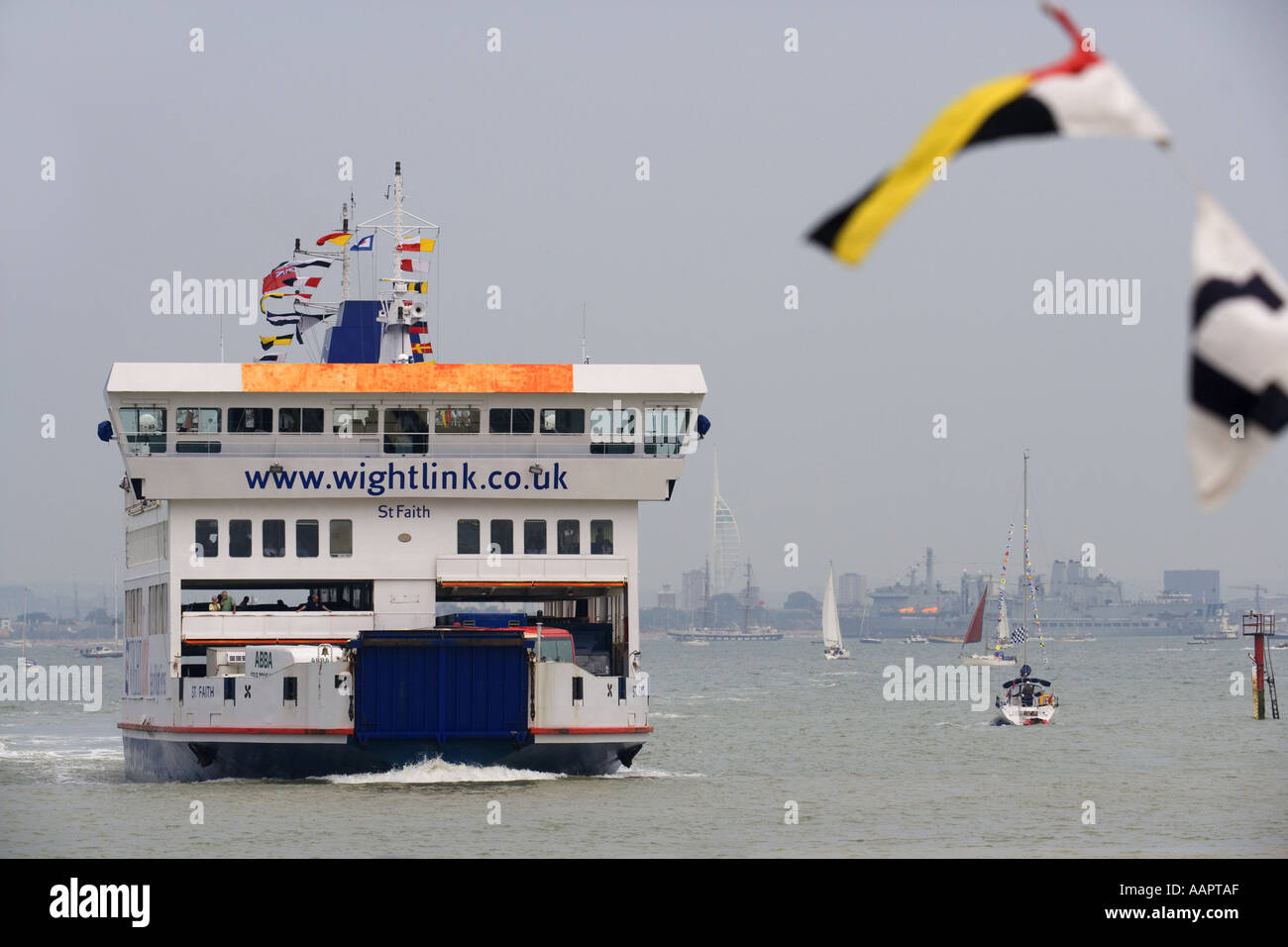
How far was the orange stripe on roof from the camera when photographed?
3447cm

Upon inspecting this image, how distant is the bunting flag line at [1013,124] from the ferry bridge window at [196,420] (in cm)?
2707

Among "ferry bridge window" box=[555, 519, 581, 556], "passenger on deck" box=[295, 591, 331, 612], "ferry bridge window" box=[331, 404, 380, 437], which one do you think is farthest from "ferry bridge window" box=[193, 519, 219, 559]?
"ferry bridge window" box=[555, 519, 581, 556]

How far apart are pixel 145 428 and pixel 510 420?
638cm

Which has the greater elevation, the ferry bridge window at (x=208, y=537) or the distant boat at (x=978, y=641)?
the ferry bridge window at (x=208, y=537)

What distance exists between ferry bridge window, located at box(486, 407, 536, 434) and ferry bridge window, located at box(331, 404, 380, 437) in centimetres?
202

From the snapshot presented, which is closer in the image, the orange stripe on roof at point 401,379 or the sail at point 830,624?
the orange stripe on roof at point 401,379

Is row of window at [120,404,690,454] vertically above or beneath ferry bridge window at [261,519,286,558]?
above

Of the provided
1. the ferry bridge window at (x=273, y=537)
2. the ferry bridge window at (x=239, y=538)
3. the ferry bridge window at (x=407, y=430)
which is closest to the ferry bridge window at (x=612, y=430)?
the ferry bridge window at (x=407, y=430)

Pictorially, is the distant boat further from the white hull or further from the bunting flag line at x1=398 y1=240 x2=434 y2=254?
the bunting flag line at x1=398 y1=240 x2=434 y2=254

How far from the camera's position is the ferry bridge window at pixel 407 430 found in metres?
34.8

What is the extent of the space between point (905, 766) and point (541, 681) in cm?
1571

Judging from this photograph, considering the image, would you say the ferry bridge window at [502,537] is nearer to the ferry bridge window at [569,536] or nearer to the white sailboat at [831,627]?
the ferry bridge window at [569,536]
